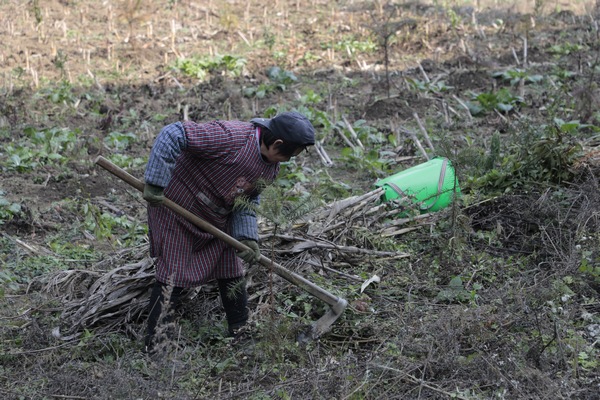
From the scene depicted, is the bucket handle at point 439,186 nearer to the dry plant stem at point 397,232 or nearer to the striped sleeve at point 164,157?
the dry plant stem at point 397,232

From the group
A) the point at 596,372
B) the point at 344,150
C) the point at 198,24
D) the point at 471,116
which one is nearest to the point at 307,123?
the point at 596,372

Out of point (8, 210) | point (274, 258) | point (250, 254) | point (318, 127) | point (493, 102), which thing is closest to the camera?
point (250, 254)

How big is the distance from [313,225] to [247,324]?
108 cm

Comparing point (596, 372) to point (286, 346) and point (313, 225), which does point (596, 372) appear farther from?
point (313, 225)

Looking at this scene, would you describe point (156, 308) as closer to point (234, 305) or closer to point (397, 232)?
point (234, 305)

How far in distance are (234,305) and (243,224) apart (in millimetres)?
456

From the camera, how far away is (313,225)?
5191 millimetres

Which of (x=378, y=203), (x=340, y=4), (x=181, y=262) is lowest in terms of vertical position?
(x=340, y=4)

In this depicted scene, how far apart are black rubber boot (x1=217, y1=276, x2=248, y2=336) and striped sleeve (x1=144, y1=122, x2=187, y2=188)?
78cm

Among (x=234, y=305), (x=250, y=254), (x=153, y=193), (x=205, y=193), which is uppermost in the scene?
(x=153, y=193)

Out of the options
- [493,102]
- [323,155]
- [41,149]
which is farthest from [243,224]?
[493,102]

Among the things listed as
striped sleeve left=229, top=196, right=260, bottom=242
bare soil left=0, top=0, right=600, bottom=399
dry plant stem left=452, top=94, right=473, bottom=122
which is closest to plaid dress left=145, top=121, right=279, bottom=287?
striped sleeve left=229, top=196, right=260, bottom=242

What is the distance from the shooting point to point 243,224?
4.23 m

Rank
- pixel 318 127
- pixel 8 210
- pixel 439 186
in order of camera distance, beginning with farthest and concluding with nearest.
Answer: pixel 318 127 → pixel 8 210 → pixel 439 186
